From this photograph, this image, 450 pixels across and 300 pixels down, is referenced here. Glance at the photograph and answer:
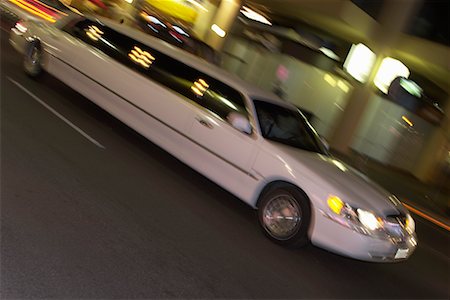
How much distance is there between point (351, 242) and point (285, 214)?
810 millimetres

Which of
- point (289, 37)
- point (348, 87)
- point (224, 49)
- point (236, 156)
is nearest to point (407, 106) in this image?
point (348, 87)

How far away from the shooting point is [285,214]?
18.2ft

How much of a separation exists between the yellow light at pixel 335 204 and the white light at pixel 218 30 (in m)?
17.7

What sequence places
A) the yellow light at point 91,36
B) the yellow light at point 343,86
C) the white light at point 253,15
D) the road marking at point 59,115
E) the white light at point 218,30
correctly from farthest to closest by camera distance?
the white light at point 218,30 → the white light at point 253,15 → the yellow light at point 343,86 → the yellow light at point 91,36 → the road marking at point 59,115

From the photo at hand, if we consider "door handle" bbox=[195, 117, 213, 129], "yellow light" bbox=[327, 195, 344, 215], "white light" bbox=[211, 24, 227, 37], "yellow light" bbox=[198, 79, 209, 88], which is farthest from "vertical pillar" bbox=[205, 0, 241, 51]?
"yellow light" bbox=[327, 195, 344, 215]

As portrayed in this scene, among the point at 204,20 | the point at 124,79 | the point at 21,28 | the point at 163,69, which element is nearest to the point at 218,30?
the point at 204,20

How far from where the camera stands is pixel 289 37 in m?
20.1

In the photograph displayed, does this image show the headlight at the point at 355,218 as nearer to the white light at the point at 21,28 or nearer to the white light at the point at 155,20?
the white light at the point at 21,28

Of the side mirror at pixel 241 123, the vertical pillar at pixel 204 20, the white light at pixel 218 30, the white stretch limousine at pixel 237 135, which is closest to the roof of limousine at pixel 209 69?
the white stretch limousine at pixel 237 135

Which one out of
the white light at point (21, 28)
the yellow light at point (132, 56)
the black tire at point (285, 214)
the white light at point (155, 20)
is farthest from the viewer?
the white light at point (155, 20)

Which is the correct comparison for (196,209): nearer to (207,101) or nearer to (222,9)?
(207,101)

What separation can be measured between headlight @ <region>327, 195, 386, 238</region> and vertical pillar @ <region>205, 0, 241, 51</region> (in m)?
17.1

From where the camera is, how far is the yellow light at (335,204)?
16.9 feet

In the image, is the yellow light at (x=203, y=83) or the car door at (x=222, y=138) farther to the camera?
the yellow light at (x=203, y=83)
